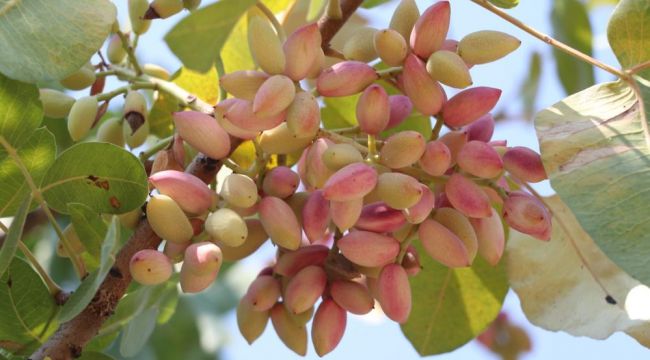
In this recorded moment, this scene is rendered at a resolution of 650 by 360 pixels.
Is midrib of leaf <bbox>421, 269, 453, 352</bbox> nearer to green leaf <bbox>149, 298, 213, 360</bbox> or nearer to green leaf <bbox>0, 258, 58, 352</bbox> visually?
green leaf <bbox>0, 258, 58, 352</bbox>

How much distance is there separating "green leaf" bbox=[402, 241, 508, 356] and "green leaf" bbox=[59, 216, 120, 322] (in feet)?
1.67

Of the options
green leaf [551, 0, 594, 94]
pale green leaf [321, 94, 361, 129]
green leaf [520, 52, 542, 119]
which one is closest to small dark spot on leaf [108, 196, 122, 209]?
pale green leaf [321, 94, 361, 129]

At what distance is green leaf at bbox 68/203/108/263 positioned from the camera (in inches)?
39.3

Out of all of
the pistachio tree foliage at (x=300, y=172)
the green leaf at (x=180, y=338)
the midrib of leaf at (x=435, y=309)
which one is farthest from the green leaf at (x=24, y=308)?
the green leaf at (x=180, y=338)

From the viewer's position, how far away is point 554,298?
3.94ft

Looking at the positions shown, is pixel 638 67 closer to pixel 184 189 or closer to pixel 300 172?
pixel 300 172

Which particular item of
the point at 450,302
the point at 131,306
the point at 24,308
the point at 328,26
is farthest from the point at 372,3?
the point at 24,308

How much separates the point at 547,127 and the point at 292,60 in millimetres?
253

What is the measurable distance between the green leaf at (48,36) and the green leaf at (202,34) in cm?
8

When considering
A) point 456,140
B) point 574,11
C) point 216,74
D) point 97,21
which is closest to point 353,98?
point 216,74

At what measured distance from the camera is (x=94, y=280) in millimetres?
909

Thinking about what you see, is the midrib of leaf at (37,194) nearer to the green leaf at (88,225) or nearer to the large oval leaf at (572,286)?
the green leaf at (88,225)

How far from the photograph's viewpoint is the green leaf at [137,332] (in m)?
1.12

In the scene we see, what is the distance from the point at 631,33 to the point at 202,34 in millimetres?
449
